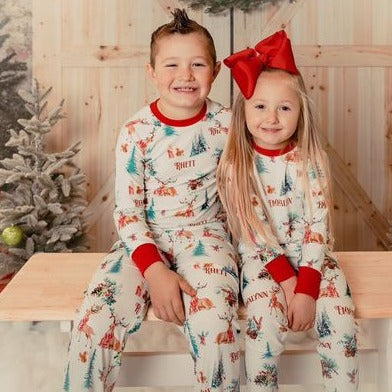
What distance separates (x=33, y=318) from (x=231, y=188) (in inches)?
29.1

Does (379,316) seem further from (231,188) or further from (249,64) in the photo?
(249,64)

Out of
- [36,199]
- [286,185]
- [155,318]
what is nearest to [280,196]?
[286,185]

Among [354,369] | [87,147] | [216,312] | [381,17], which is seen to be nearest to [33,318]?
[216,312]

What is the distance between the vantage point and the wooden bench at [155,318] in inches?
81.9

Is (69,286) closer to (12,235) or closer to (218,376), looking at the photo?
(218,376)

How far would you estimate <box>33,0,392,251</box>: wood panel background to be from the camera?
403 centimetres

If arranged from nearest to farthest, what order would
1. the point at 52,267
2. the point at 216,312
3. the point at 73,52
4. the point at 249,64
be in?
the point at 216,312 < the point at 249,64 < the point at 52,267 < the point at 73,52

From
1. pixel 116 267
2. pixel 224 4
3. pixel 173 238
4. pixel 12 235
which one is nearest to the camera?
pixel 116 267

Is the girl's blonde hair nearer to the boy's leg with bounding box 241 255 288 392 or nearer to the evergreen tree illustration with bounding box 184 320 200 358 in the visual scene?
the boy's leg with bounding box 241 255 288 392

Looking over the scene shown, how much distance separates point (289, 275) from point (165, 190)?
51 centimetres

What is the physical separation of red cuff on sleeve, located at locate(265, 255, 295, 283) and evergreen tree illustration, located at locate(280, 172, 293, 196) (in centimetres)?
21

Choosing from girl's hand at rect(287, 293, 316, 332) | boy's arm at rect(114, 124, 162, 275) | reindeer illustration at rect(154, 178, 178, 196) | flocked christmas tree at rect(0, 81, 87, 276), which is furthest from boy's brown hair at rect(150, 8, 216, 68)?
flocked christmas tree at rect(0, 81, 87, 276)

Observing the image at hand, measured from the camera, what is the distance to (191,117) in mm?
2324

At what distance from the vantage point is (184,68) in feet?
7.30
